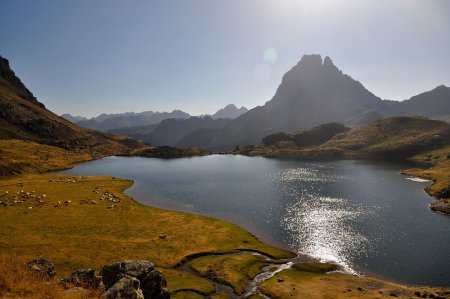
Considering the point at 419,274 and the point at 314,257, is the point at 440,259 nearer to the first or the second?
→ the point at 419,274

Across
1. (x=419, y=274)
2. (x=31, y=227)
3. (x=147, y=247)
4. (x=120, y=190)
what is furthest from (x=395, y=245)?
(x=120, y=190)

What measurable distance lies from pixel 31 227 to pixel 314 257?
7002cm

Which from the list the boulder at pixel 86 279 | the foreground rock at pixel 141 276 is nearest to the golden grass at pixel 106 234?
the boulder at pixel 86 279

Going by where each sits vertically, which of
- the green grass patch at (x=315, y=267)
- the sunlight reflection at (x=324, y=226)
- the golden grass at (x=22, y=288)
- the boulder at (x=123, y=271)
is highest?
the golden grass at (x=22, y=288)

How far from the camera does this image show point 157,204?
121250mm

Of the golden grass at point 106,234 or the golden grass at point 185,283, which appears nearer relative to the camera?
the golden grass at point 185,283

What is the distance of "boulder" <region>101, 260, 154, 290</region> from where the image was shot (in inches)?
1303

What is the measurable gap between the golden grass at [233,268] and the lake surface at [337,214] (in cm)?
1501

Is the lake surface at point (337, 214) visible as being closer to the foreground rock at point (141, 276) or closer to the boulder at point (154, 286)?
the boulder at point (154, 286)

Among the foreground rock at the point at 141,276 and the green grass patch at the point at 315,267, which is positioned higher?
the foreground rock at the point at 141,276

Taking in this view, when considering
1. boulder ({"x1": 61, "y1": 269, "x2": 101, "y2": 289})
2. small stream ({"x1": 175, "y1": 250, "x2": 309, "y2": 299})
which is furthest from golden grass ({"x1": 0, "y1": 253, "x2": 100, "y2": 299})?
small stream ({"x1": 175, "y1": 250, "x2": 309, "y2": 299})

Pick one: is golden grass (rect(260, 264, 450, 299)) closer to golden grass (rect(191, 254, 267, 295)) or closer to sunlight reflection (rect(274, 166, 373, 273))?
golden grass (rect(191, 254, 267, 295))

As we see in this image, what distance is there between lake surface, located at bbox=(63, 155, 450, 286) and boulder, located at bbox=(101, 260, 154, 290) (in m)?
50.0

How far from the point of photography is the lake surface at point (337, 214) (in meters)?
73.2
